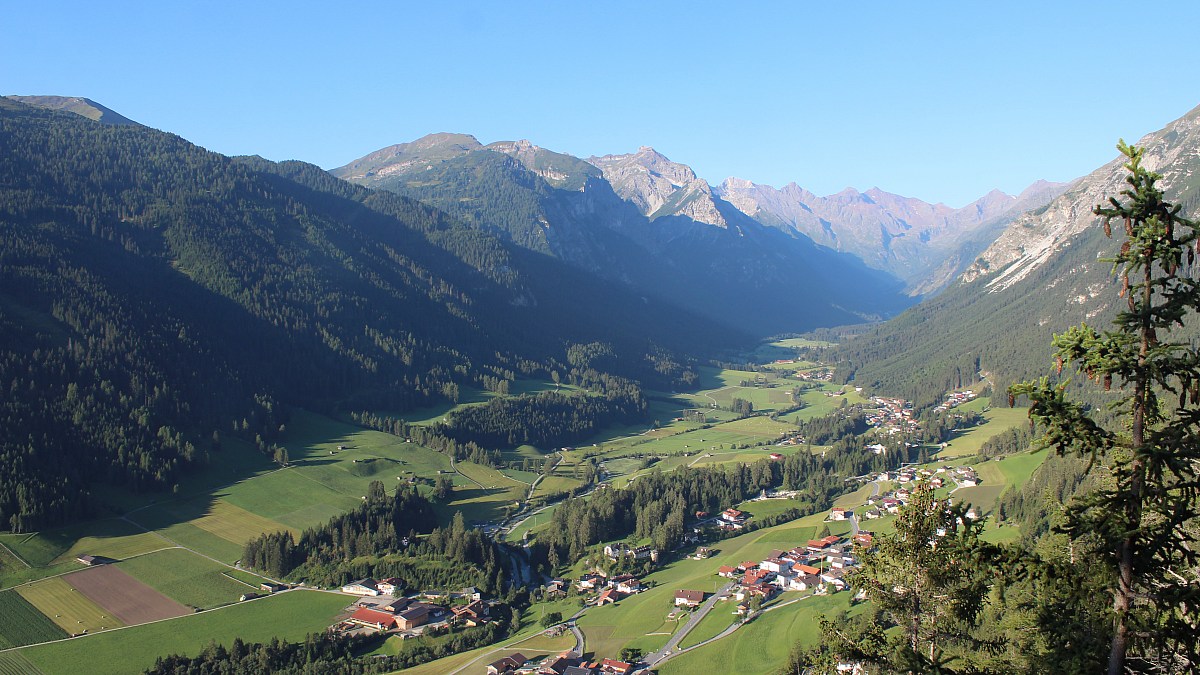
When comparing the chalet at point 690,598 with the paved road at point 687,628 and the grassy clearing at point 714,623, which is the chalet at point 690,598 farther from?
the grassy clearing at point 714,623

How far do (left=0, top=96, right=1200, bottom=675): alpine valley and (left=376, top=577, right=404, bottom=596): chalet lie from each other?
30 centimetres

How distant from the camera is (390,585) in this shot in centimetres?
7450

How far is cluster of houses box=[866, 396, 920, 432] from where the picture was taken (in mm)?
150875

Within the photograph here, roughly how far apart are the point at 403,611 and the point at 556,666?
1788 cm

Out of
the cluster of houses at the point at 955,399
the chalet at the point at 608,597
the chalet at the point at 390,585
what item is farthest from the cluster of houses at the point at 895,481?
the cluster of houses at the point at 955,399

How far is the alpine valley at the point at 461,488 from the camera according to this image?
52.0 ft

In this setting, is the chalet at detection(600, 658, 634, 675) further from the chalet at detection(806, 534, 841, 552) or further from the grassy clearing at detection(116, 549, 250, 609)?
the grassy clearing at detection(116, 549, 250, 609)

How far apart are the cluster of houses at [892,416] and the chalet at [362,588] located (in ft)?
327

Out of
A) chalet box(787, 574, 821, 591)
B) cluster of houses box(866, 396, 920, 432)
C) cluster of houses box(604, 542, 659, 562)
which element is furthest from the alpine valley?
cluster of houses box(866, 396, 920, 432)

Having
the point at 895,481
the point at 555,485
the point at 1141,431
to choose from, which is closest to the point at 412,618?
the point at 555,485

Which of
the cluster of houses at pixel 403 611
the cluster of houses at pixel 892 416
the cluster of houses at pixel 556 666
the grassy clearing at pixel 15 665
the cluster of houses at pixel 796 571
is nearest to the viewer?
the cluster of houses at pixel 556 666

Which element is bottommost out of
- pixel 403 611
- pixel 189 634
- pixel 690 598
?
pixel 189 634

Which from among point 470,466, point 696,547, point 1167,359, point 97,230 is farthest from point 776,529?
point 97,230

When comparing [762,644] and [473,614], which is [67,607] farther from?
[762,644]
